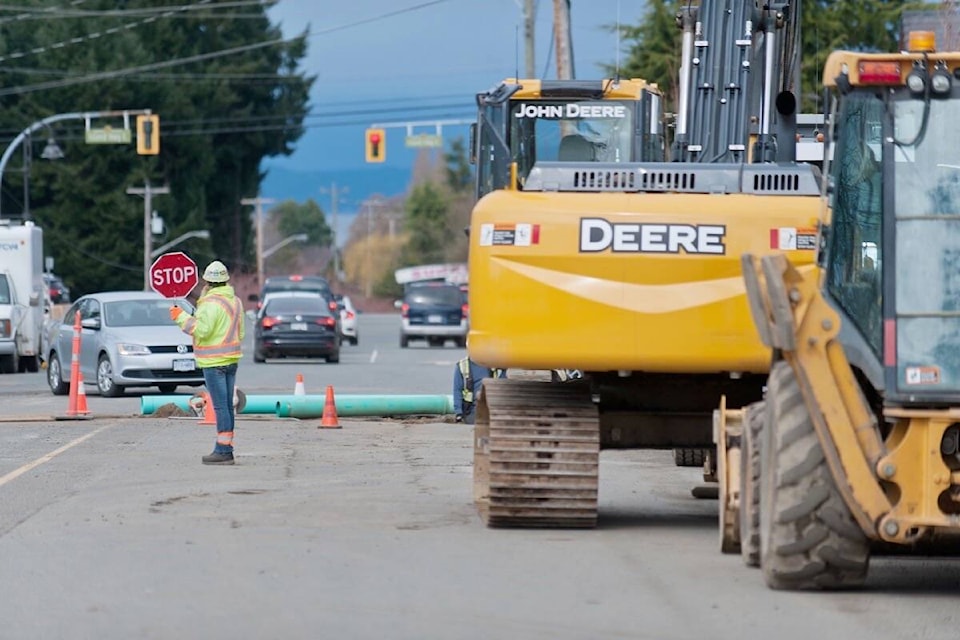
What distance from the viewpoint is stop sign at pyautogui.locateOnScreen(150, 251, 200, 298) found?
26.8 meters

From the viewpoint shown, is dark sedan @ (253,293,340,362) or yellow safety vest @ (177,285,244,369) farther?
dark sedan @ (253,293,340,362)

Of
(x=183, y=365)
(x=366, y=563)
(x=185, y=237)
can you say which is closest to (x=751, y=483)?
(x=366, y=563)

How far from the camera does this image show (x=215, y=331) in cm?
1820

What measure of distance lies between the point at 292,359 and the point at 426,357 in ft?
11.2

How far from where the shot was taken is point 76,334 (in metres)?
25.3

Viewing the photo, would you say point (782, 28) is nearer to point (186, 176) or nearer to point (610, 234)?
point (610, 234)

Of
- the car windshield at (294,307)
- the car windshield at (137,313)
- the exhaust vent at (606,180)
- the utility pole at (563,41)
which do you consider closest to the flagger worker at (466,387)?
the car windshield at (137,313)

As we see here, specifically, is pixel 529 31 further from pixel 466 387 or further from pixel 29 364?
pixel 466 387

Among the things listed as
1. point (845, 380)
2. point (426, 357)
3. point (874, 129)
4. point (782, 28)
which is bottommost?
point (426, 357)

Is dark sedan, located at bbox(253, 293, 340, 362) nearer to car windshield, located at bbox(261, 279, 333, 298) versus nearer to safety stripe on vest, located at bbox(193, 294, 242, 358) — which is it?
car windshield, located at bbox(261, 279, 333, 298)

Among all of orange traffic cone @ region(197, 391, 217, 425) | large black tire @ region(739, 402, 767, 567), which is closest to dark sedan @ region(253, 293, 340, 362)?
orange traffic cone @ region(197, 391, 217, 425)

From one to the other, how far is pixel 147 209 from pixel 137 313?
54.3 m

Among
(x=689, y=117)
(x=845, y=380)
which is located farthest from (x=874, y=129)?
(x=689, y=117)

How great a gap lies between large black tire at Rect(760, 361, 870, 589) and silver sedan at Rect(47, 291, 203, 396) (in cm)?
2000
